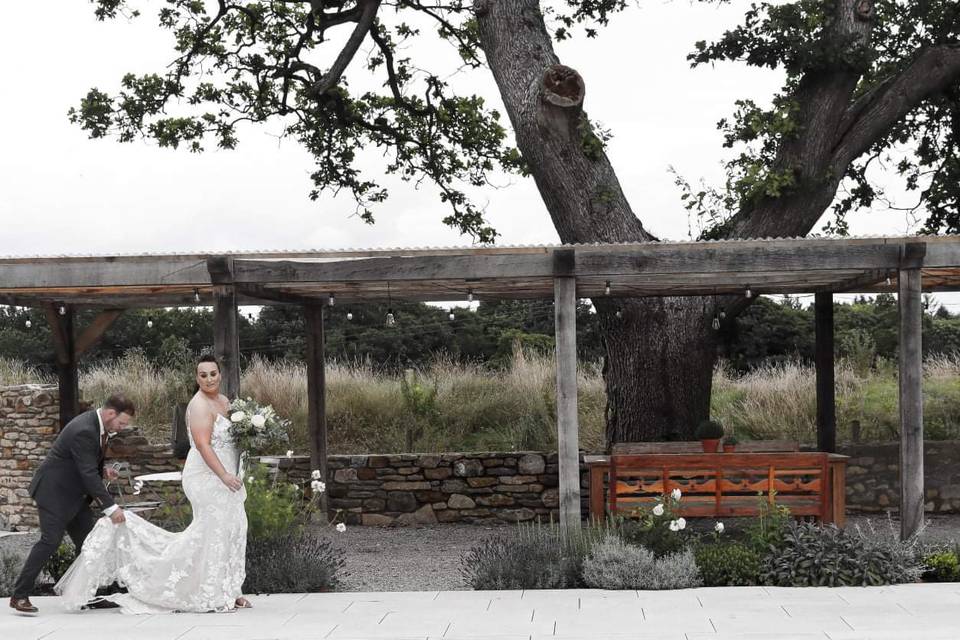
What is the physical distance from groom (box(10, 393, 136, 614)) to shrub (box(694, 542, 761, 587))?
4.03 meters

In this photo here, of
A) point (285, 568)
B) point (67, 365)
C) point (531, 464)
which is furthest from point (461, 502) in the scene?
point (285, 568)

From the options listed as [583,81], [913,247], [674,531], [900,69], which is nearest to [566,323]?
[674,531]

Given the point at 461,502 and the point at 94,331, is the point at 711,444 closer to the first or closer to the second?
the point at 461,502

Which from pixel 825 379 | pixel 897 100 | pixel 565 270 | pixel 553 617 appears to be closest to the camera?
pixel 553 617

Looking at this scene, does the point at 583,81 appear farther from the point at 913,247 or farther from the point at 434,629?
the point at 434,629

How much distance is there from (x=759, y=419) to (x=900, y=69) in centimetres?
482

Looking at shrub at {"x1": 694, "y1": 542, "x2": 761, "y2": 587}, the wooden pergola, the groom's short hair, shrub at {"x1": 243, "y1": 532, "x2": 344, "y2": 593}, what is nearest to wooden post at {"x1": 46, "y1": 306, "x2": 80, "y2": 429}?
the wooden pergola

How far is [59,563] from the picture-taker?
888cm

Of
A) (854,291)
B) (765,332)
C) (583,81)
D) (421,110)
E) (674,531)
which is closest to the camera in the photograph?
(674,531)

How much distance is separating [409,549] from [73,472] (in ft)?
14.6

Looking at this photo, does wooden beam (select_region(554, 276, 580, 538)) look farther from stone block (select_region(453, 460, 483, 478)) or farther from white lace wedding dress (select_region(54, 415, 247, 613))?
stone block (select_region(453, 460, 483, 478))

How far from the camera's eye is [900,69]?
1516 centimetres

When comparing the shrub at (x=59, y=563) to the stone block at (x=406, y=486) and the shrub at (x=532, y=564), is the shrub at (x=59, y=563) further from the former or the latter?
the stone block at (x=406, y=486)

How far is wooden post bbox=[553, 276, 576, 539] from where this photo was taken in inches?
367
